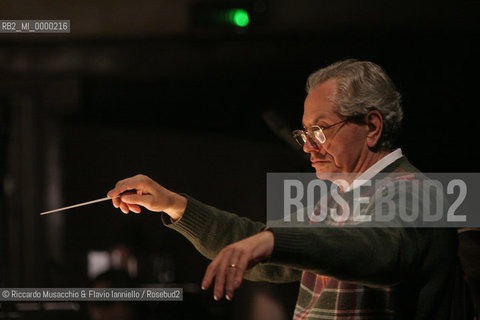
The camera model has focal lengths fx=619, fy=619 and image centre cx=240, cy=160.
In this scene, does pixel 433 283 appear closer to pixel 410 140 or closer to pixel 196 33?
pixel 410 140

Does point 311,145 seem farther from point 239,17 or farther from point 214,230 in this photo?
point 239,17

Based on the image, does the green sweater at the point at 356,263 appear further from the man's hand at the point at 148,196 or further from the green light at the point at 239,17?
the green light at the point at 239,17

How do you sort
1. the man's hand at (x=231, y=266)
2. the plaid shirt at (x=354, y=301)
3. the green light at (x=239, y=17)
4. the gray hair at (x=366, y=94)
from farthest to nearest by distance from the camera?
the green light at (x=239, y=17), the gray hair at (x=366, y=94), the plaid shirt at (x=354, y=301), the man's hand at (x=231, y=266)

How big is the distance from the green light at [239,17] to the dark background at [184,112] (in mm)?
21

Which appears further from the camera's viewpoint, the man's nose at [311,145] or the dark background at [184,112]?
the dark background at [184,112]

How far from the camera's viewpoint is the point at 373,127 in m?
1.10

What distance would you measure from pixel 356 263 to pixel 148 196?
0.47 m

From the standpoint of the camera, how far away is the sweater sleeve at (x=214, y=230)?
118 centimetres

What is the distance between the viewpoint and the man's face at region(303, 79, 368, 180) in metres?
1.10

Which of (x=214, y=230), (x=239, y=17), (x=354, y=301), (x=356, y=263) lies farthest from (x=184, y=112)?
(x=356, y=263)

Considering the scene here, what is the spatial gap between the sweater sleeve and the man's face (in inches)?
7.5

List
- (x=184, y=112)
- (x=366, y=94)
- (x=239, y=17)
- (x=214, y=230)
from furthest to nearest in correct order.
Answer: (x=184, y=112) → (x=239, y=17) → (x=214, y=230) → (x=366, y=94)

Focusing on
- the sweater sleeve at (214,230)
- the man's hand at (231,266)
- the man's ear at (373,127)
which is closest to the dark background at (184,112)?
the sweater sleeve at (214,230)

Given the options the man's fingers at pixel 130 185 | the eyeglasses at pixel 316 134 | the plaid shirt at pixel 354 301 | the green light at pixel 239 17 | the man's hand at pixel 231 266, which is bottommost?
the plaid shirt at pixel 354 301
